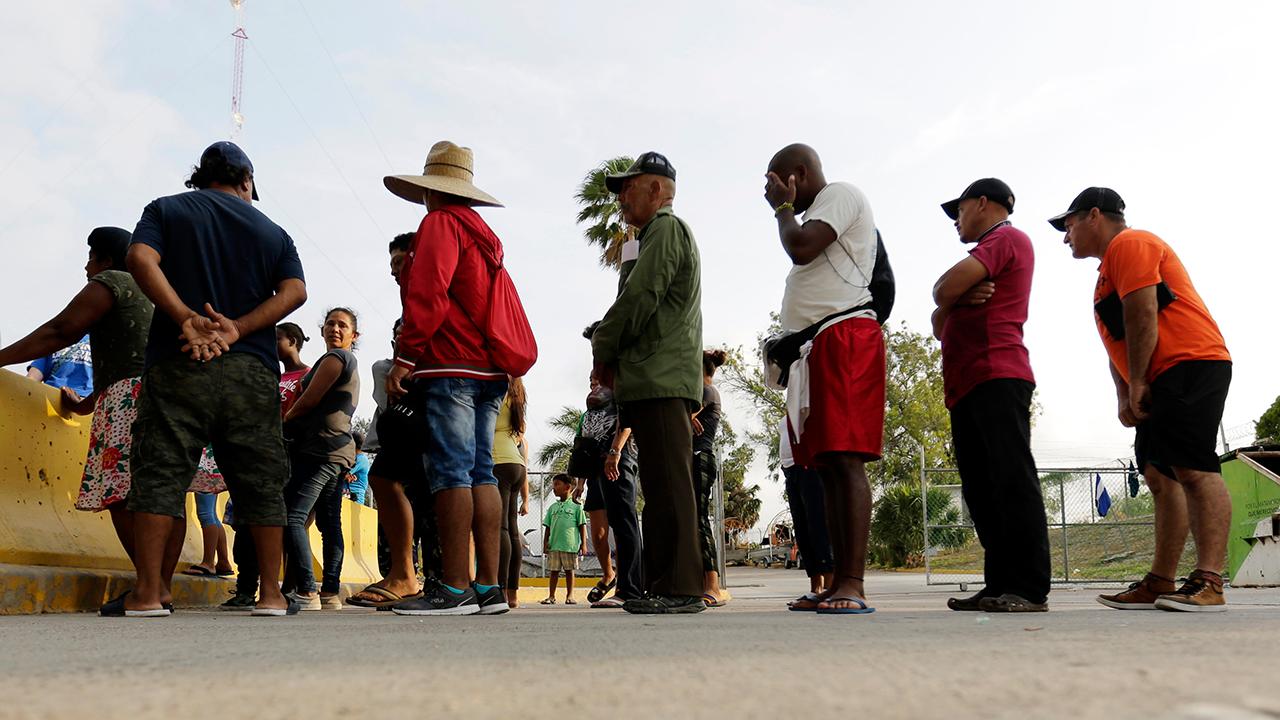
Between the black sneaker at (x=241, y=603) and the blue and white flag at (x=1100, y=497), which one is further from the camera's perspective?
the blue and white flag at (x=1100, y=497)

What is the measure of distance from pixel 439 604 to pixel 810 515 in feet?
9.44

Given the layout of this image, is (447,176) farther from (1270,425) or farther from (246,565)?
(1270,425)

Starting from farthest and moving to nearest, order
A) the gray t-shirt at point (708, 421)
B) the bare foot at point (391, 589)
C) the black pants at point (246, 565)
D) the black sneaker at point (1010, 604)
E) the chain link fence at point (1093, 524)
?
the chain link fence at point (1093, 524)
the gray t-shirt at point (708, 421)
the bare foot at point (391, 589)
the black pants at point (246, 565)
the black sneaker at point (1010, 604)

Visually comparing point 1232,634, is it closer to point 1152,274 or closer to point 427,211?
point 1152,274

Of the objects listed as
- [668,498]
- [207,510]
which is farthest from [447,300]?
[207,510]

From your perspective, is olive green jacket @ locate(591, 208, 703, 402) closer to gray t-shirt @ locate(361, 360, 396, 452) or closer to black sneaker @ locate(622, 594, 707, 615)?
black sneaker @ locate(622, 594, 707, 615)

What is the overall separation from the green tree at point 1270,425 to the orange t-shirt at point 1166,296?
98.3 feet

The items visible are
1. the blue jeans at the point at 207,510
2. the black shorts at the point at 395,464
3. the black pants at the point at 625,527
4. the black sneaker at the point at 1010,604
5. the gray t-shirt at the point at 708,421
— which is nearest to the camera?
the black sneaker at the point at 1010,604

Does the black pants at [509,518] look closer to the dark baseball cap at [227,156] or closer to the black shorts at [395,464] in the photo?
the black shorts at [395,464]

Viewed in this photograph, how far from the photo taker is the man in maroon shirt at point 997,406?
13.7ft

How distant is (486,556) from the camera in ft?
14.7

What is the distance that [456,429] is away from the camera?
4406 millimetres

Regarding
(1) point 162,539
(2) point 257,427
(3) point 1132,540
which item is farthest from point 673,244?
(3) point 1132,540

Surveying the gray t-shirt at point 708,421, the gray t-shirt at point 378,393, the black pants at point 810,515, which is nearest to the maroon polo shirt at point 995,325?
the black pants at point 810,515
